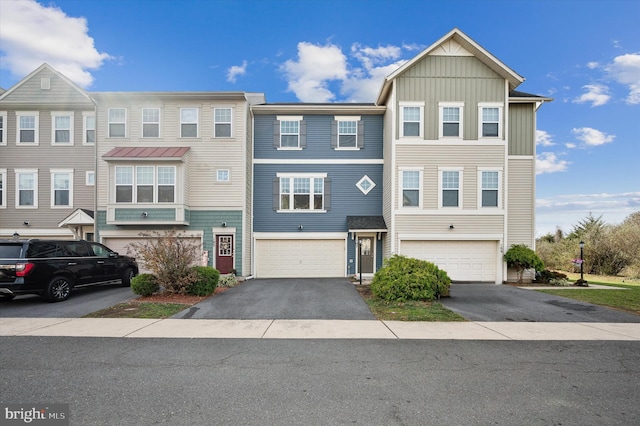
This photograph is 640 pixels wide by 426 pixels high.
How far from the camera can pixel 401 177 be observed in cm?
1434

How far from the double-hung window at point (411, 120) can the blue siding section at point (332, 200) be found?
243 centimetres

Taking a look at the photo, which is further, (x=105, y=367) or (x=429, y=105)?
(x=429, y=105)

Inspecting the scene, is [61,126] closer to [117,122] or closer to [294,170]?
[117,122]

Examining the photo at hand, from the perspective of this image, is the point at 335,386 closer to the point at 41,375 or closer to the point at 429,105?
the point at 41,375

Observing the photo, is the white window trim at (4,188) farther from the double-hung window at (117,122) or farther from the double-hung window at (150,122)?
the double-hung window at (150,122)

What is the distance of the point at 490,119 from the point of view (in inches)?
570

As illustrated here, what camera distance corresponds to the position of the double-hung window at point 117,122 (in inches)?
600

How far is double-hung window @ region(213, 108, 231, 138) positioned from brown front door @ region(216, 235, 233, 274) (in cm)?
491

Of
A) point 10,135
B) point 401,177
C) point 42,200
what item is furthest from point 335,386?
point 10,135

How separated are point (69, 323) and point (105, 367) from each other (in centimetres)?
347

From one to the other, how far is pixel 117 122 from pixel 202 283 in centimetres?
1001

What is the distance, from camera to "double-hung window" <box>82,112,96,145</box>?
52.3 feet

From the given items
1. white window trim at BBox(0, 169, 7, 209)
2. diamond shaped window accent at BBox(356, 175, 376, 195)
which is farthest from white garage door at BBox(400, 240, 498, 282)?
white window trim at BBox(0, 169, 7, 209)

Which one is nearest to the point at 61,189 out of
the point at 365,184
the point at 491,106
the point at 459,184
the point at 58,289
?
the point at 58,289
